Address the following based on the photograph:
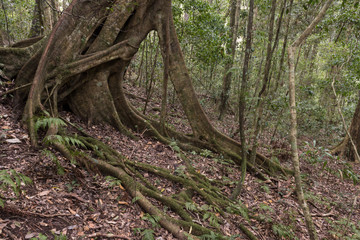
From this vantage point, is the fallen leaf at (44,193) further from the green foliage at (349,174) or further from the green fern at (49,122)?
the green foliage at (349,174)

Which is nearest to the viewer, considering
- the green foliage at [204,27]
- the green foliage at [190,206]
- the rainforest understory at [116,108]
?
the rainforest understory at [116,108]

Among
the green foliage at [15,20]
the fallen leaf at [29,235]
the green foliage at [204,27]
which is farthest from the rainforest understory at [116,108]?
the green foliage at [15,20]

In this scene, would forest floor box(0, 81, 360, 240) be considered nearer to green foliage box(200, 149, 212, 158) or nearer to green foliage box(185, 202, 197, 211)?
green foliage box(200, 149, 212, 158)

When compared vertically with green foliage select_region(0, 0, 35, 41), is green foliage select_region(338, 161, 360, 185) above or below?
below

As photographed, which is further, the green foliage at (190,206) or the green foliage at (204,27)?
the green foliage at (204,27)

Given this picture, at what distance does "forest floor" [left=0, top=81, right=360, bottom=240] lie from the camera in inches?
113

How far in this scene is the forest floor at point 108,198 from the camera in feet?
9.38

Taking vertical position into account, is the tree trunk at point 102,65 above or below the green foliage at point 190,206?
above

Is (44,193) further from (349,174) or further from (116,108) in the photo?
(349,174)

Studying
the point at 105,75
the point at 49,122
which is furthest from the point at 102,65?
the point at 49,122

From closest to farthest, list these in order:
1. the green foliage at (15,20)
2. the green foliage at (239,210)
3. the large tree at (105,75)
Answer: the large tree at (105,75) < the green foliage at (239,210) < the green foliage at (15,20)

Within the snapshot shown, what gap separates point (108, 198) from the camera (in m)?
3.69

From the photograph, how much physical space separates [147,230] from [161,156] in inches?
105

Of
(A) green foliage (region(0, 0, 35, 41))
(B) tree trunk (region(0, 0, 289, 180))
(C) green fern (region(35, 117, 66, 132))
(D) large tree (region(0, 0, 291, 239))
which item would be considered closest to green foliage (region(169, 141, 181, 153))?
(D) large tree (region(0, 0, 291, 239))
